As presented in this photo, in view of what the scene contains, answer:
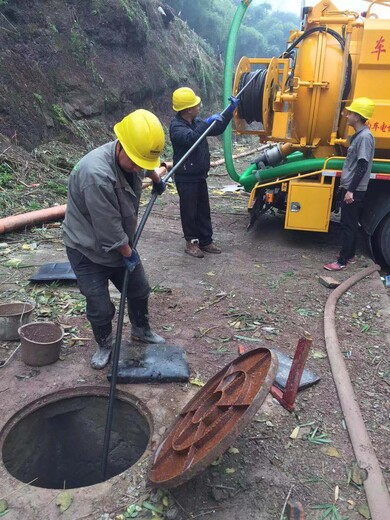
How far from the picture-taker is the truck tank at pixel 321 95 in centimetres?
521

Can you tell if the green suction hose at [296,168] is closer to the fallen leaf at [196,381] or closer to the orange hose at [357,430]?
the orange hose at [357,430]

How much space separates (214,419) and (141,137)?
168 centimetres

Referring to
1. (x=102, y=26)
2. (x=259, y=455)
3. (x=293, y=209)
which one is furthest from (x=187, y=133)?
(x=102, y=26)

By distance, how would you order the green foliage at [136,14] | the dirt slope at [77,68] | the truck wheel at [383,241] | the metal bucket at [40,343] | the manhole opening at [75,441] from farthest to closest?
1. the green foliage at [136,14]
2. the dirt slope at [77,68]
3. the truck wheel at [383,241]
4. the metal bucket at [40,343]
5. the manhole opening at [75,441]

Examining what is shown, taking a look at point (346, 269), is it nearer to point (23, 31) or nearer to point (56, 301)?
point (56, 301)

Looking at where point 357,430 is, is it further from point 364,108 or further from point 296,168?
point 296,168

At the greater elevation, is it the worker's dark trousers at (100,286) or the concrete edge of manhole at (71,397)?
the worker's dark trousers at (100,286)

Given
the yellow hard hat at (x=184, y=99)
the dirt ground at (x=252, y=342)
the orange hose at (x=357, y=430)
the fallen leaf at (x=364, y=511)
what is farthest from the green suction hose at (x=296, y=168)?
the fallen leaf at (x=364, y=511)

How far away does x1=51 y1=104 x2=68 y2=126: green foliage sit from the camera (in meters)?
9.82

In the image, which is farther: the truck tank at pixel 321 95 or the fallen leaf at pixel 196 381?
the truck tank at pixel 321 95

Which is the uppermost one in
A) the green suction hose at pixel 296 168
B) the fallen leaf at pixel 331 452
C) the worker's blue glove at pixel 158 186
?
the worker's blue glove at pixel 158 186

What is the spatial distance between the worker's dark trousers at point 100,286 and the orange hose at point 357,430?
1585 millimetres

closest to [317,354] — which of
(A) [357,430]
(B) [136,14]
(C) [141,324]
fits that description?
(A) [357,430]

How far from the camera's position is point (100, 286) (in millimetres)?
3201
